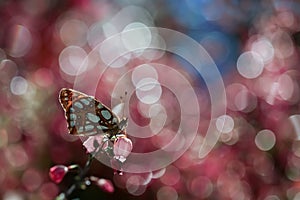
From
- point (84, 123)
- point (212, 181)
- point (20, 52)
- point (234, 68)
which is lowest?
point (234, 68)

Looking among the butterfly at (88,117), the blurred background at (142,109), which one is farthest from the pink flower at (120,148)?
the blurred background at (142,109)

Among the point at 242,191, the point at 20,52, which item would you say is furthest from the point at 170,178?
the point at 20,52

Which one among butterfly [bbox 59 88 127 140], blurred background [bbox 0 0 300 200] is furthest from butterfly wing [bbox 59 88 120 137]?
blurred background [bbox 0 0 300 200]

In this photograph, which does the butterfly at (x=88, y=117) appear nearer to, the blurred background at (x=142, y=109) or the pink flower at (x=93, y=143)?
the pink flower at (x=93, y=143)

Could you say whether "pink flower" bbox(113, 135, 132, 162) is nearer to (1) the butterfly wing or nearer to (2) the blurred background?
(1) the butterfly wing

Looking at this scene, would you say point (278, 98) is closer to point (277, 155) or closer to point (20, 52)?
point (277, 155)
